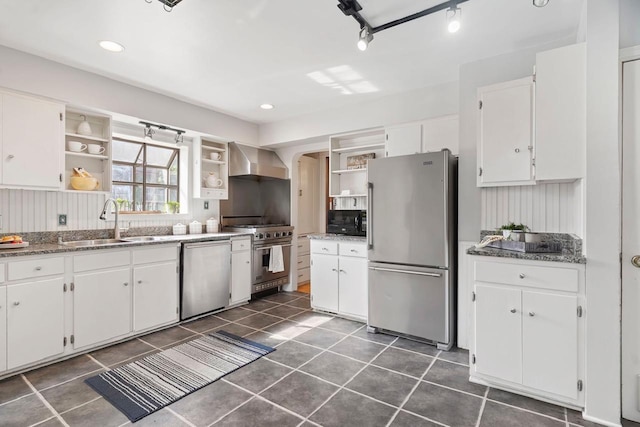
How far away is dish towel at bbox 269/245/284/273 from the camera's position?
15.1 feet

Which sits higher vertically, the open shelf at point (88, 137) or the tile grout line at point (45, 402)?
the open shelf at point (88, 137)

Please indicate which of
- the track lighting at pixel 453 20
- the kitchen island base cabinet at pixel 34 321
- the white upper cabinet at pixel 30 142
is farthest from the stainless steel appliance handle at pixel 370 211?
the white upper cabinet at pixel 30 142

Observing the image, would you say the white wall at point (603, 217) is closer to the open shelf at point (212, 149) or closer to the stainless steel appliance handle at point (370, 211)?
the stainless steel appliance handle at point (370, 211)

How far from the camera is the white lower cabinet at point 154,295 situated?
3137 mm

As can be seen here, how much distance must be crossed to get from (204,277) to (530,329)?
3.20m

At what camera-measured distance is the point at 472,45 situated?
2.54 m

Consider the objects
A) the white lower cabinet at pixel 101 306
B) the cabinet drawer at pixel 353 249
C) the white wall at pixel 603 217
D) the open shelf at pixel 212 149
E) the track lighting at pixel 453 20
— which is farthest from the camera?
the open shelf at pixel 212 149

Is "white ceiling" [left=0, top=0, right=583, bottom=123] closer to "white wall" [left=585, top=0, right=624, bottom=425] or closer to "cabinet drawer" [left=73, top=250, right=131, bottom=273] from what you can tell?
"white wall" [left=585, top=0, right=624, bottom=425]

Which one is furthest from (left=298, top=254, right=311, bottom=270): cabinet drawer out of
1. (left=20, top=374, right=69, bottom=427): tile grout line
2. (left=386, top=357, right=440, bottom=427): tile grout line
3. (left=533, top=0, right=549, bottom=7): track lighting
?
(left=533, top=0, right=549, bottom=7): track lighting

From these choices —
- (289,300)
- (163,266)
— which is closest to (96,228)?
(163,266)

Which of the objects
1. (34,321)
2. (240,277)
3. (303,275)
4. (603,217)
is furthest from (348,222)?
(34,321)

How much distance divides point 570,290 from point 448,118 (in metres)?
1.92

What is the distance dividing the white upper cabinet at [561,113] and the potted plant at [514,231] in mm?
470

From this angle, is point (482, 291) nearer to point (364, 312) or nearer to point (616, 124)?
point (616, 124)
